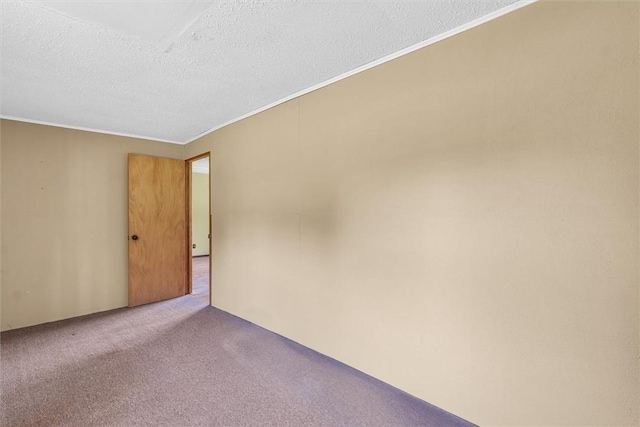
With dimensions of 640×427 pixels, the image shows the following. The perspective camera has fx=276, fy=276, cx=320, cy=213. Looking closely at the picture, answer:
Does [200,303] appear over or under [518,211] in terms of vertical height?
Result: under

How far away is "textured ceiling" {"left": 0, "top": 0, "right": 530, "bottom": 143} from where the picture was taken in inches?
60.5

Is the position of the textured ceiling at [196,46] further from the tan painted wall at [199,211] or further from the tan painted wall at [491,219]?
the tan painted wall at [199,211]

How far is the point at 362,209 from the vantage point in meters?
2.17

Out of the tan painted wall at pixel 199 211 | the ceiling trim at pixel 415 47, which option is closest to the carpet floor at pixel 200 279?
the tan painted wall at pixel 199 211

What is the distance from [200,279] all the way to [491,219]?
5224 millimetres

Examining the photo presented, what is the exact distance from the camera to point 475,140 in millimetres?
1650

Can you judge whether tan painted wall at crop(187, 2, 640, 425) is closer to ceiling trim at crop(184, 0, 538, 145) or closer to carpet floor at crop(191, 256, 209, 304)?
ceiling trim at crop(184, 0, 538, 145)

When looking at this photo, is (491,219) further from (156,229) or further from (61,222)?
(61,222)

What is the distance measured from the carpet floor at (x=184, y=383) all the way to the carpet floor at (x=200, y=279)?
1.26 m

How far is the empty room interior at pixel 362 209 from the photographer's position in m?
1.35

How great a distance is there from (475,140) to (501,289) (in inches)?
34.5

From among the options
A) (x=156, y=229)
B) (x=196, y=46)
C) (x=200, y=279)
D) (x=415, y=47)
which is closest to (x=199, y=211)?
(x=200, y=279)

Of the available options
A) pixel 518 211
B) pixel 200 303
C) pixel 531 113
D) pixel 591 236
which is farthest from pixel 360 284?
pixel 200 303

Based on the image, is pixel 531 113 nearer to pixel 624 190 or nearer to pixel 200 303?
pixel 624 190
